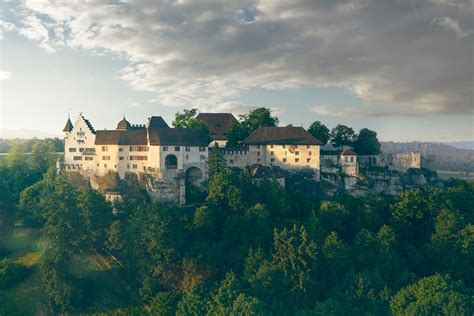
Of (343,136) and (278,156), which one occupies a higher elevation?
(343,136)

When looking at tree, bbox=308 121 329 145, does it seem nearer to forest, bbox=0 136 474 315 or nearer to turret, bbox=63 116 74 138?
forest, bbox=0 136 474 315

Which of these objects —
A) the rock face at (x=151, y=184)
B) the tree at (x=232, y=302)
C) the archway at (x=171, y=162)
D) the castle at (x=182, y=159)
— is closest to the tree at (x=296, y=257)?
the tree at (x=232, y=302)

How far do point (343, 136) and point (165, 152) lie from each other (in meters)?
43.3

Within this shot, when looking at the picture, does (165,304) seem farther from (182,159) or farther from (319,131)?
(319,131)

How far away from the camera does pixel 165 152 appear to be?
7394cm

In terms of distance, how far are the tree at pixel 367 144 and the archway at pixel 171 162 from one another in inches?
1701

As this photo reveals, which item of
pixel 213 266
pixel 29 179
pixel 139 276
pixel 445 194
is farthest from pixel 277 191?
pixel 29 179

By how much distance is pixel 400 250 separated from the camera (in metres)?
62.3

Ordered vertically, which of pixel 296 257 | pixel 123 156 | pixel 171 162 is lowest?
pixel 296 257

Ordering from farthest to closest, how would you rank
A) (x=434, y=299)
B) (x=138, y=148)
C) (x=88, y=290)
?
(x=138, y=148), (x=88, y=290), (x=434, y=299)

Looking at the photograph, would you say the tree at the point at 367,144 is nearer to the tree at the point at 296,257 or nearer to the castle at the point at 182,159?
the castle at the point at 182,159

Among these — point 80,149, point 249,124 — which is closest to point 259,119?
point 249,124

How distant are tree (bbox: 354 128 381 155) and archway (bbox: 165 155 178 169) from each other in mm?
43198

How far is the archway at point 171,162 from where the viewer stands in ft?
244
